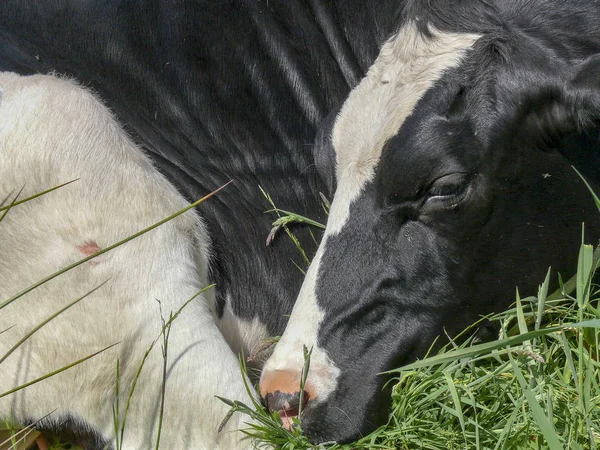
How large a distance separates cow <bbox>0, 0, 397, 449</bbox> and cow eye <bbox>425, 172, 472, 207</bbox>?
1.84ft

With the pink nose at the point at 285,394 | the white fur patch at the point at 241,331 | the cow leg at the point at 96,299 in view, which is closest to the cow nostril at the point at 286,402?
the pink nose at the point at 285,394

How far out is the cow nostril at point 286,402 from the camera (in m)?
2.54

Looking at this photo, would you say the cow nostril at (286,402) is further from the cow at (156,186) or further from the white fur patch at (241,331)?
the white fur patch at (241,331)

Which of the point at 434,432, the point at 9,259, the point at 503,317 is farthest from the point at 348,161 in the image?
the point at 9,259

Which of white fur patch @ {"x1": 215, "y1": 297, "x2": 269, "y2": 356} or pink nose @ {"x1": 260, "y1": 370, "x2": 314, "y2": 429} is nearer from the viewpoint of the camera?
pink nose @ {"x1": 260, "y1": 370, "x2": 314, "y2": 429}

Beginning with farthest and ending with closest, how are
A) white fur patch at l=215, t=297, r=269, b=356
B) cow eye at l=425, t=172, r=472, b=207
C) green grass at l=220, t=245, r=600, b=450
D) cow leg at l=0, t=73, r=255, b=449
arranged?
white fur patch at l=215, t=297, r=269, b=356
cow leg at l=0, t=73, r=255, b=449
cow eye at l=425, t=172, r=472, b=207
green grass at l=220, t=245, r=600, b=450

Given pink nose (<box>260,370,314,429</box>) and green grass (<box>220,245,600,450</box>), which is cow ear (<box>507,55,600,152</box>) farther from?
pink nose (<box>260,370,314,429</box>)

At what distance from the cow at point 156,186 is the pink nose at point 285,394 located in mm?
184

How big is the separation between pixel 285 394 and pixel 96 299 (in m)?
0.68

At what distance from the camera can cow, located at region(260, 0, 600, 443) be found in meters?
2.55

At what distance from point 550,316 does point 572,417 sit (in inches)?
25.3

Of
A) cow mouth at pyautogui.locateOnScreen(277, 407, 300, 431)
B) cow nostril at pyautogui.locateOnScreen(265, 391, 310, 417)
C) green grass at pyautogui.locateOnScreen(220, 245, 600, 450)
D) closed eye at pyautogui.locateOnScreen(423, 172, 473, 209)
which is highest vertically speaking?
closed eye at pyautogui.locateOnScreen(423, 172, 473, 209)

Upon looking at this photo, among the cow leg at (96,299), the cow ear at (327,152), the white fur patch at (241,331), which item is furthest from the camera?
the white fur patch at (241,331)

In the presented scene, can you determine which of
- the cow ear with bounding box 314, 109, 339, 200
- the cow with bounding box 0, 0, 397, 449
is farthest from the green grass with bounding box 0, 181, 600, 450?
the cow ear with bounding box 314, 109, 339, 200
